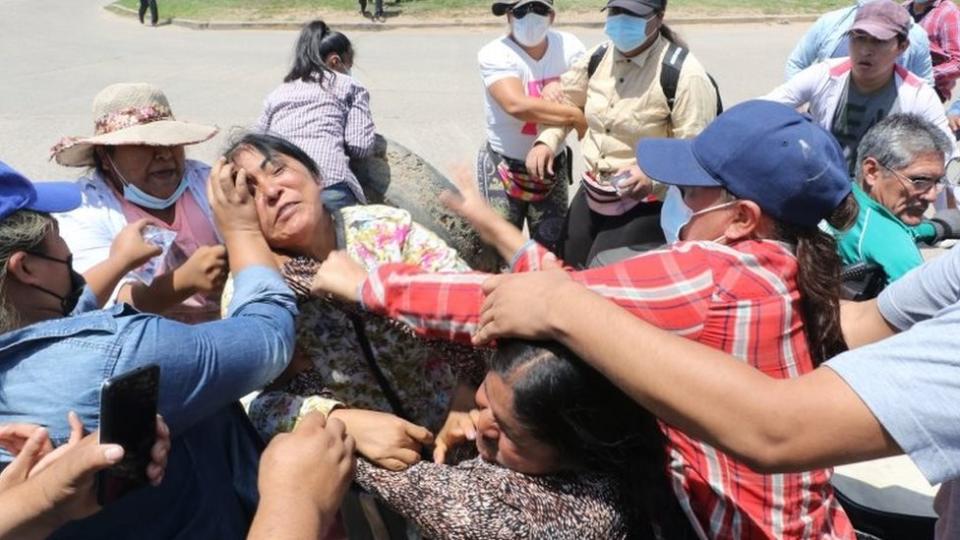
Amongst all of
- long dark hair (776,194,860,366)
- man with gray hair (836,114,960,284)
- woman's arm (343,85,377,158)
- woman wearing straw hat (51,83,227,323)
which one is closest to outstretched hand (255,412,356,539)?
long dark hair (776,194,860,366)

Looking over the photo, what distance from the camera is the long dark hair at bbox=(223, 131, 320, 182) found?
2.26m

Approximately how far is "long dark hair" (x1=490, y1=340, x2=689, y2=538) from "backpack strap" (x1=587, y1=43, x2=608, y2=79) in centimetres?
269

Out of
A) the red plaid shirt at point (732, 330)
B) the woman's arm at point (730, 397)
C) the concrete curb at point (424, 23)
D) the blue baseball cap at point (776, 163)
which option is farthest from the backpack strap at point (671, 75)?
the concrete curb at point (424, 23)

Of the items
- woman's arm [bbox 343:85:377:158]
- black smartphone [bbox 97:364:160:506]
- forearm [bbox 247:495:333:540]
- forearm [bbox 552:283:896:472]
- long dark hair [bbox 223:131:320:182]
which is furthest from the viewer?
woman's arm [bbox 343:85:377:158]

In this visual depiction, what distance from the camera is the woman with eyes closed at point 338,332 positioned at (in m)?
2.12

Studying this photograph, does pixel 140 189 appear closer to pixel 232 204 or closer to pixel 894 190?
pixel 232 204

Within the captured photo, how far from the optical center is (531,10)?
456 centimetres

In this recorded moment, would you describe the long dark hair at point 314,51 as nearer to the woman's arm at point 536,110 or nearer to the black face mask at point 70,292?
the woman's arm at point 536,110

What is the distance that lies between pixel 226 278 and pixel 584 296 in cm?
132

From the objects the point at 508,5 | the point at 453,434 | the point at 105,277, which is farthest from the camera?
the point at 508,5

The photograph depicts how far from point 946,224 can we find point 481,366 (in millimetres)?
2538

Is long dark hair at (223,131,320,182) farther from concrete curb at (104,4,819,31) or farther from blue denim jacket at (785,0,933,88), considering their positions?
concrete curb at (104,4,819,31)

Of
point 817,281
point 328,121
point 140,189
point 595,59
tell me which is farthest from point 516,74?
point 817,281

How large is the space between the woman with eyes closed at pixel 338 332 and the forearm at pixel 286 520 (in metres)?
0.50
